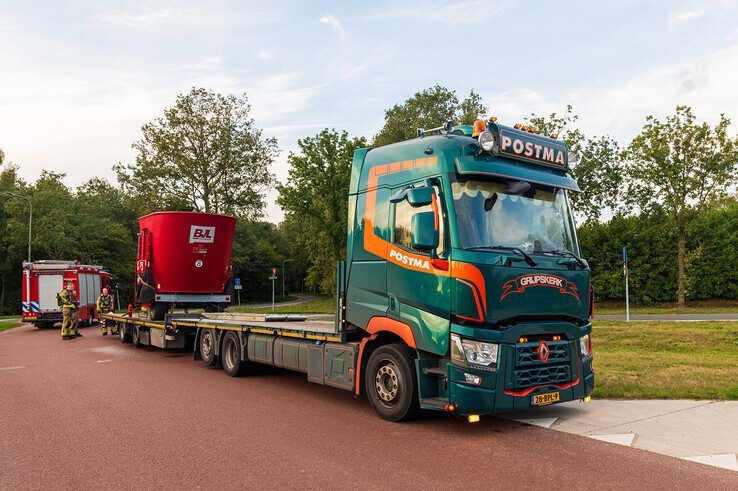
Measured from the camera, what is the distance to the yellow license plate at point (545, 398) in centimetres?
605

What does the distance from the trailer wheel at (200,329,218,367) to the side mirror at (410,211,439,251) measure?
6630mm

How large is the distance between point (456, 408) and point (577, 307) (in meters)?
1.94

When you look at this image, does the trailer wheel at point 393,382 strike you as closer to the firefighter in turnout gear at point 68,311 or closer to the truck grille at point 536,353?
the truck grille at point 536,353

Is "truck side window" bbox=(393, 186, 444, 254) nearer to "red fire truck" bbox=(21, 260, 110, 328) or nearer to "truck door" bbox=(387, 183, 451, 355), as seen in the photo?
"truck door" bbox=(387, 183, 451, 355)

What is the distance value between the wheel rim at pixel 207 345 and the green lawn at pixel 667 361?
7314mm

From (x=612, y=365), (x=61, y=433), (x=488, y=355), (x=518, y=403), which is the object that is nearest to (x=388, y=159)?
(x=488, y=355)

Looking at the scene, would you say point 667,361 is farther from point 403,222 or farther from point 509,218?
point 403,222

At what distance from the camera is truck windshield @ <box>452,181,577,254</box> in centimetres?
612

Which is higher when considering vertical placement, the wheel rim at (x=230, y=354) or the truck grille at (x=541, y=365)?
the truck grille at (x=541, y=365)

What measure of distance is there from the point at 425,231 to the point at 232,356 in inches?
238

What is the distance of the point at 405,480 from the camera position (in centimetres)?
478

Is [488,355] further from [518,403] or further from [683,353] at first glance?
[683,353]

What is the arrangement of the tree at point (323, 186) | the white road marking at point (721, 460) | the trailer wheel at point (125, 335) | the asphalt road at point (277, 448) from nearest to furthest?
the asphalt road at point (277, 448), the white road marking at point (721, 460), the trailer wheel at point (125, 335), the tree at point (323, 186)

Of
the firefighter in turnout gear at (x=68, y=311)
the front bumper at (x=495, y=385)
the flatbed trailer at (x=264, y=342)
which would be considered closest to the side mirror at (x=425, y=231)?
the front bumper at (x=495, y=385)
